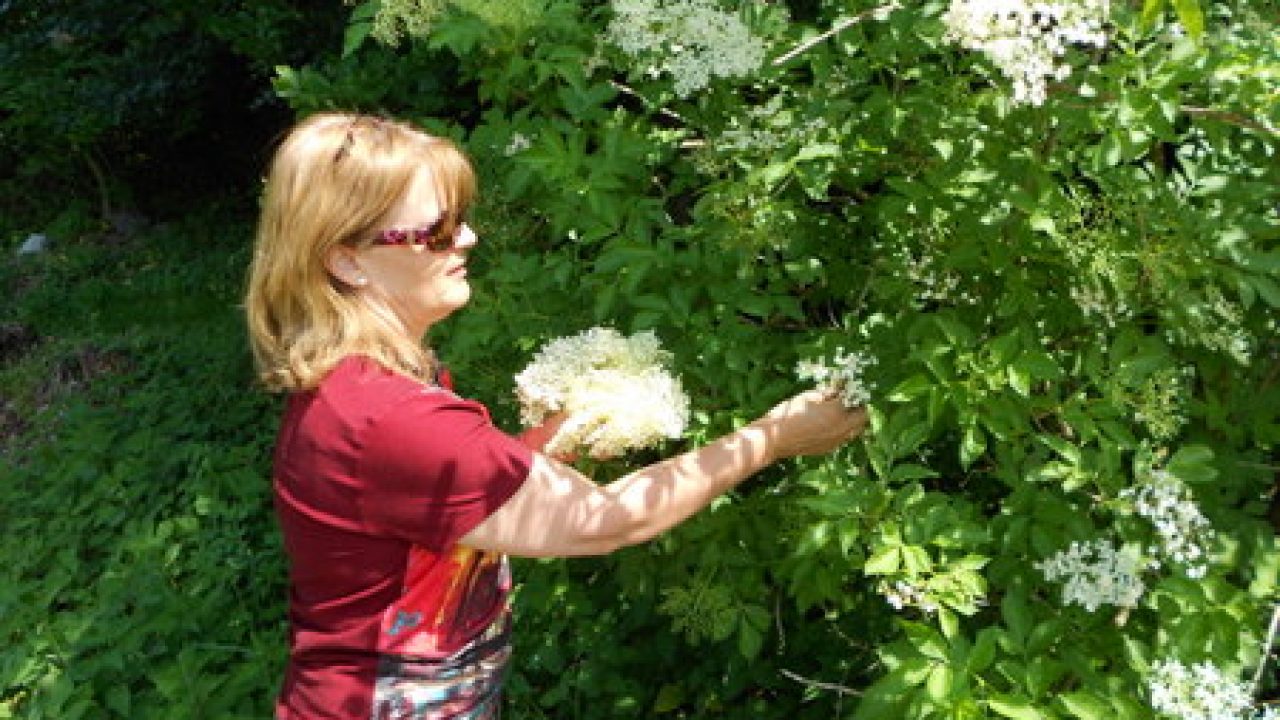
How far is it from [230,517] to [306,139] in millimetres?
3139

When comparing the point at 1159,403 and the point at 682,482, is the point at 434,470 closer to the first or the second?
the point at 682,482

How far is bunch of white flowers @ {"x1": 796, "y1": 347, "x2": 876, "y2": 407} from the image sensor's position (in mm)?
1913

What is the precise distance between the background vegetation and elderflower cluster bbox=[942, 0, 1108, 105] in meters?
0.06

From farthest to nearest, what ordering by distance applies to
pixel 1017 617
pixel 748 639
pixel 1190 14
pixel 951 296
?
1. pixel 748 639
2. pixel 951 296
3. pixel 1017 617
4. pixel 1190 14

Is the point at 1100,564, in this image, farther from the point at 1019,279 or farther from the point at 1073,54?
the point at 1073,54

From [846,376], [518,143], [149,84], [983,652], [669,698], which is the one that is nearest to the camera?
[983,652]

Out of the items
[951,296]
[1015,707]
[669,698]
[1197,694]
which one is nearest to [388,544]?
[1015,707]

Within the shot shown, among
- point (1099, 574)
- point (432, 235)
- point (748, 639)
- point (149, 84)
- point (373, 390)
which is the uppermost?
point (432, 235)

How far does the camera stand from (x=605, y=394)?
6.43 ft

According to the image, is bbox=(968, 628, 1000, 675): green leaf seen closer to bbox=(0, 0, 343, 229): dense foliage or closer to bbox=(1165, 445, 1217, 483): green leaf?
bbox=(1165, 445, 1217, 483): green leaf

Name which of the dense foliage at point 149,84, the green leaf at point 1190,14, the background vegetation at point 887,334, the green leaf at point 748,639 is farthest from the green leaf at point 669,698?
the dense foliage at point 149,84

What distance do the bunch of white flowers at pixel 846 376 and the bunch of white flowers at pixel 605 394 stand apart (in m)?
0.22

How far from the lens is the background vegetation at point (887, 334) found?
1.75 m

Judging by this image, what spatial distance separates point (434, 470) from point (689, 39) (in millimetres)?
1033
